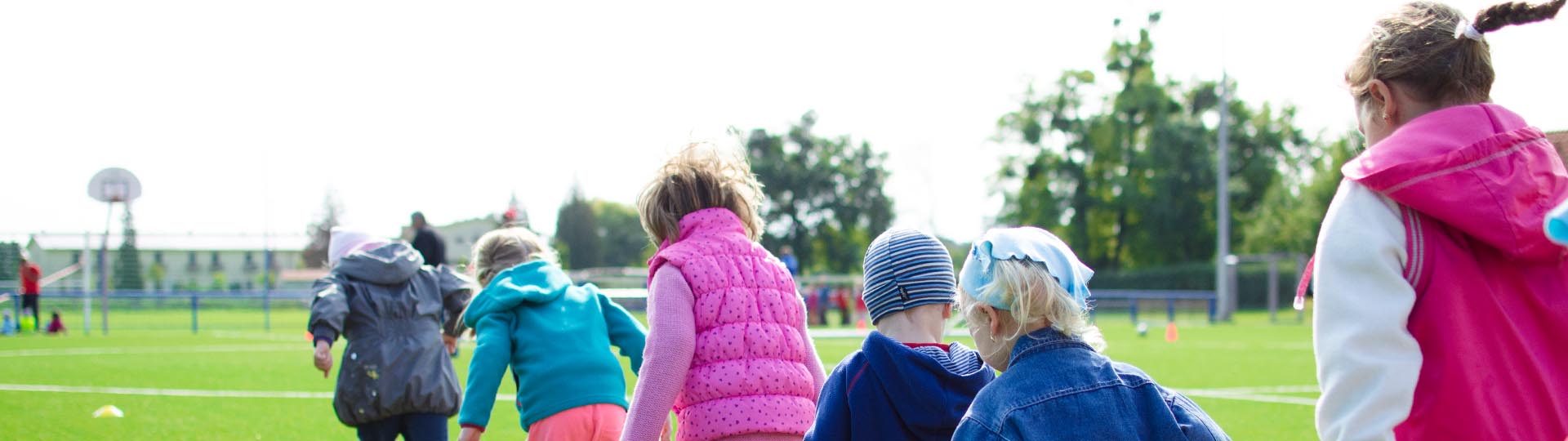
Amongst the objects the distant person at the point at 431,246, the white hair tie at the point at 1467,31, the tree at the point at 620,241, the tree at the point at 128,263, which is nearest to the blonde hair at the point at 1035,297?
the white hair tie at the point at 1467,31

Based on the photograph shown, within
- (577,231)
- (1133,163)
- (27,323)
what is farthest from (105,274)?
(577,231)

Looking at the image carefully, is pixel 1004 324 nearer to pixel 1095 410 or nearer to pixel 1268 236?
pixel 1095 410

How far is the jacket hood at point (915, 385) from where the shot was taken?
2691 millimetres

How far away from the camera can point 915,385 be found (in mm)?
Result: 2699

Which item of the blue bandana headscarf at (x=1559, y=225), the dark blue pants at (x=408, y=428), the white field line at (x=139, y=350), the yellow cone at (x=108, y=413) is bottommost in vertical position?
the white field line at (x=139, y=350)

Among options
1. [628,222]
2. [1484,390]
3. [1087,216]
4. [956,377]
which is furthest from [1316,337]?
[628,222]

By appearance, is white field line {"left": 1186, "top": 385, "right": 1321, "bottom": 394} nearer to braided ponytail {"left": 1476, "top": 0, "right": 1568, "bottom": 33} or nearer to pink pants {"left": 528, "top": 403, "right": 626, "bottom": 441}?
pink pants {"left": 528, "top": 403, "right": 626, "bottom": 441}

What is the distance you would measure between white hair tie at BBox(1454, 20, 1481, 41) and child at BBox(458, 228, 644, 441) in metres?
2.91

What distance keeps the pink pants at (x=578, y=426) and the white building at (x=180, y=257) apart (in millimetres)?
26661

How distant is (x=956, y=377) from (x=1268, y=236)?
61.5 metres

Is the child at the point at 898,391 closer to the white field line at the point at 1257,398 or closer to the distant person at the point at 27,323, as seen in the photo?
the white field line at the point at 1257,398

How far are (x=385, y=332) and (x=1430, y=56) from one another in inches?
189

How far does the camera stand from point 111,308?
2778cm

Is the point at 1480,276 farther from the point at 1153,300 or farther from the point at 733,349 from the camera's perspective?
the point at 1153,300
